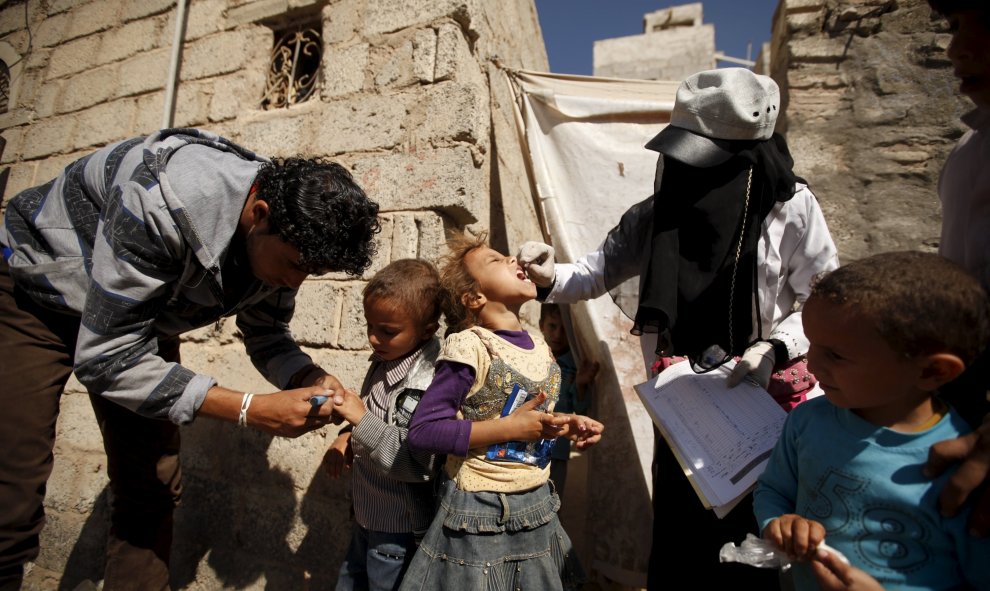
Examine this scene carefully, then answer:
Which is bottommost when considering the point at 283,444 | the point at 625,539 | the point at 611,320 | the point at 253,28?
the point at 625,539

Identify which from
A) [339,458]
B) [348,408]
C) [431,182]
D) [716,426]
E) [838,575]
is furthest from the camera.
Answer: [431,182]

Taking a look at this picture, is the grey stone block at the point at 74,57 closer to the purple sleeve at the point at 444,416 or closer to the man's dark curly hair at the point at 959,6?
the purple sleeve at the point at 444,416

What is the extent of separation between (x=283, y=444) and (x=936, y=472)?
8.46ft

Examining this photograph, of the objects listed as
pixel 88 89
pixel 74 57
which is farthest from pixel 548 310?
pixel 74 57

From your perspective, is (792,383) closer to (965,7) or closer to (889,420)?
(889,420)

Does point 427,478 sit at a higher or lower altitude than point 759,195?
lower

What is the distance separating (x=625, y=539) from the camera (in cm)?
281

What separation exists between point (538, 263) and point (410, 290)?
0.48 meters

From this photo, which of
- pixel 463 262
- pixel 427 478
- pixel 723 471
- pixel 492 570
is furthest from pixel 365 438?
pixel 723 471

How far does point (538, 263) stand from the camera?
185 cm

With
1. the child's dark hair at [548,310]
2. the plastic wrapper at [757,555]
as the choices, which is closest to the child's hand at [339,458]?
the plastic wrapper at [757,555]

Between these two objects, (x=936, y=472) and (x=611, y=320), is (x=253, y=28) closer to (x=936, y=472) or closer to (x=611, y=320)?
(x=611, y=320)

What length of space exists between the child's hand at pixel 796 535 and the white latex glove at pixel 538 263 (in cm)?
102

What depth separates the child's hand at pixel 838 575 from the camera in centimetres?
94
